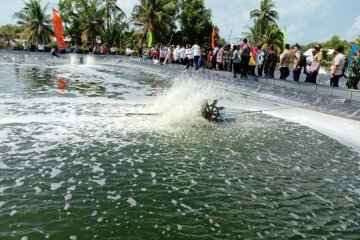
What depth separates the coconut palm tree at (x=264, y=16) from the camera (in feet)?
185

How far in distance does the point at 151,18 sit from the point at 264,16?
19604 millimetres

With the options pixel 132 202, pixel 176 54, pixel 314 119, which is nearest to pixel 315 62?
pixel 314 119

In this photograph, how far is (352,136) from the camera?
32.6 feet

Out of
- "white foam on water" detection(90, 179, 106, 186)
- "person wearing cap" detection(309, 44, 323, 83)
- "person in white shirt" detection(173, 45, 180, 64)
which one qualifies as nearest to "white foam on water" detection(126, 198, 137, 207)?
"white foam on water" detection(90, 179, 106, 186)

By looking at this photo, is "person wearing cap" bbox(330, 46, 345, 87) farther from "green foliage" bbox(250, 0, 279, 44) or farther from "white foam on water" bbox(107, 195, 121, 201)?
"green foliage" bbox(250, 0, 279, 44)

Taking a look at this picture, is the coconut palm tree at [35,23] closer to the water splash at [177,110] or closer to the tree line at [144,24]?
the tree line at [144,24]

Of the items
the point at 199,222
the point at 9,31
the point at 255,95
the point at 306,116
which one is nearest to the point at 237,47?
the point at 255,95

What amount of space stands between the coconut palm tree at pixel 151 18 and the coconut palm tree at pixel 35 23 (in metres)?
13.3

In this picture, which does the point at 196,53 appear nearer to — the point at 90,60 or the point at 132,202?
the point at 132,202

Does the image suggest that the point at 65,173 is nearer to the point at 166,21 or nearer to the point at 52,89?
the point at 52,89

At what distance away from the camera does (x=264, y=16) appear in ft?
188

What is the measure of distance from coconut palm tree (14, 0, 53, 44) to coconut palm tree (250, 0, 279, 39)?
32.2 meters

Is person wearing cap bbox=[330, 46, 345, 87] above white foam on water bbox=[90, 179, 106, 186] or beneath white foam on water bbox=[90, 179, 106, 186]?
above

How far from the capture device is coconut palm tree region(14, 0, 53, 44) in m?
51.8
